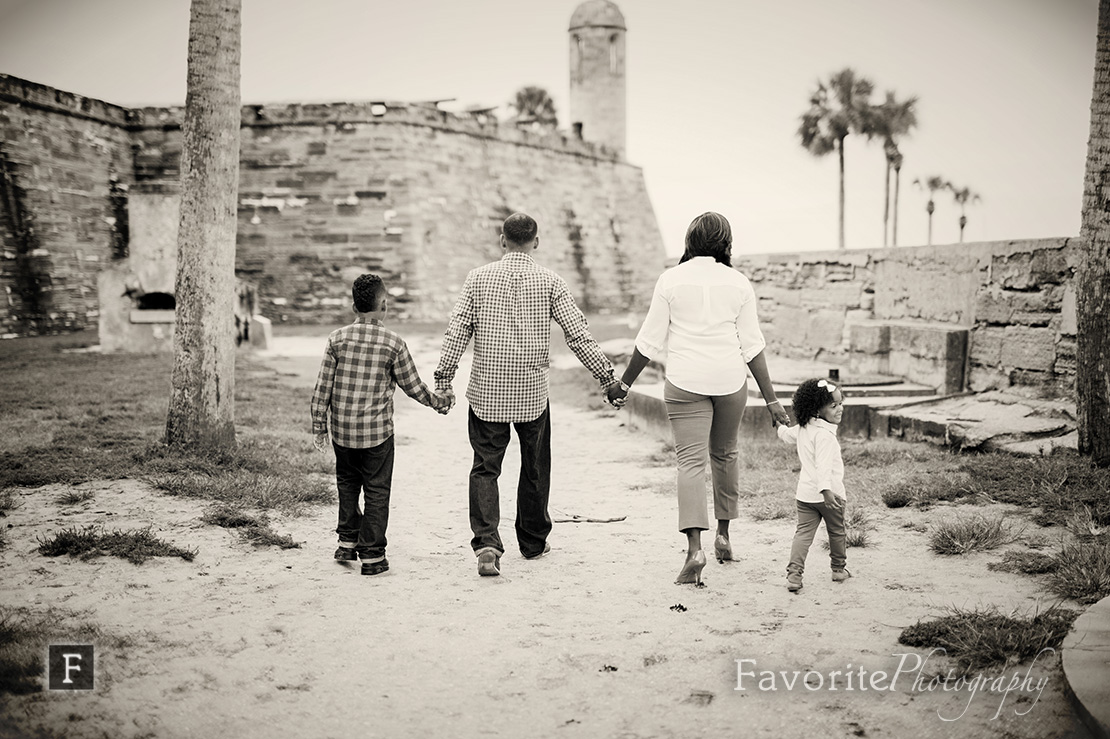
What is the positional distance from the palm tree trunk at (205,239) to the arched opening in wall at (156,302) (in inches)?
339

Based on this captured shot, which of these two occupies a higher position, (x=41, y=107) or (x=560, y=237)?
(x=41, y=107)

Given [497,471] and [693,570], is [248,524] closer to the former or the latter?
[497,471]

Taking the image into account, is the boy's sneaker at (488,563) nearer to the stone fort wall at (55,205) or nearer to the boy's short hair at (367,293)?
the boy's short hair at (367,293)

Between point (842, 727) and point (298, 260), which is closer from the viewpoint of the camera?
point (842, 727)

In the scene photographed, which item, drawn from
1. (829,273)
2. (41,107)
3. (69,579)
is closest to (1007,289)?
(829,273)

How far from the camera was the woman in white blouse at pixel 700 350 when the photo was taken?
4.57 m

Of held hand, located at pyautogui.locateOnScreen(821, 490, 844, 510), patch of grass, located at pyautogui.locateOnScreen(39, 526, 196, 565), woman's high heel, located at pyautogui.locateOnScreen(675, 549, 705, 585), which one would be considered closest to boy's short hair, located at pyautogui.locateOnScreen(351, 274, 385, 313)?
patch of grass, located at pyautogui.locateOnScreen(39, 526, 196, 565)

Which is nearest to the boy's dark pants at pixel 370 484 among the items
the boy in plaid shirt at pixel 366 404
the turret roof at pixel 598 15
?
the boy in plaid shirt at pixel 366 404

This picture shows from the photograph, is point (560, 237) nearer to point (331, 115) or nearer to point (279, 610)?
point (331, 115)

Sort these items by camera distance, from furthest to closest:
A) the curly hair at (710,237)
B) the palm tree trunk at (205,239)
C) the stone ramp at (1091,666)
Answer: the palm tree trunk at (205,239), the curly hair at (710,237), the stone ramp at (1091,666)

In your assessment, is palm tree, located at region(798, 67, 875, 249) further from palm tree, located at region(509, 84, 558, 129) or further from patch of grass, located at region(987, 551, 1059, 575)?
patch of grass, located at region(987, 551, 1059, 575)

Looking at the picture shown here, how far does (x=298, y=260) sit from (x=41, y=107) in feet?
20.6

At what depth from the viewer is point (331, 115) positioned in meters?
24.3

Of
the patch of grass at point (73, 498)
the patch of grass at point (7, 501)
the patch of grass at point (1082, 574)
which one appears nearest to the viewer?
the patch of grass at point (1082, 574)
